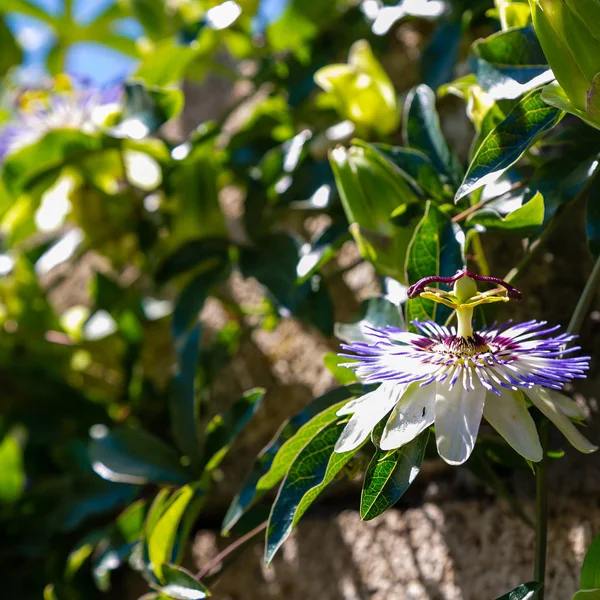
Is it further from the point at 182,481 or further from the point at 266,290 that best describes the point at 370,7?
the point at 182,481

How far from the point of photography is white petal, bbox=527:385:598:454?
456 millimetres

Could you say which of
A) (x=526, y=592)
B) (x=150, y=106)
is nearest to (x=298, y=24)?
(x=150, y=106)

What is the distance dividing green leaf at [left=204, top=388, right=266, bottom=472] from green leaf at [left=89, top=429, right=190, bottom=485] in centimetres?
4

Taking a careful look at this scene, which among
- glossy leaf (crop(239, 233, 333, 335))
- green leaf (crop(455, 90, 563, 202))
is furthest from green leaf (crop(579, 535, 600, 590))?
glossy leaf (crop(239, 233, 333, 335))

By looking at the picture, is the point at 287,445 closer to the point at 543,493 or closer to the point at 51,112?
the point at 543,493

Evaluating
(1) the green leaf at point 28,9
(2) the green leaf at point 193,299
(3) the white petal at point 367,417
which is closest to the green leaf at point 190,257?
(2) the green leaf at point 193,299

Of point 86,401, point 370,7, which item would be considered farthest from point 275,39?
point 86,401

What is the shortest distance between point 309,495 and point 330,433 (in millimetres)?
50

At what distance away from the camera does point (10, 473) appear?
3.13ft

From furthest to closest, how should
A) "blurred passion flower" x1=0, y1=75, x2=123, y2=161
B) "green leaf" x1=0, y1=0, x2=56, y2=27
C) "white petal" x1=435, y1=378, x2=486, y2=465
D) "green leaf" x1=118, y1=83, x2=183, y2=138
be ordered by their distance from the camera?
1. "green leaf" x1=0, y1=0, x2=56, y2=27
2. "blurred passion flower" x1=0, y1=75, x2=123, y2=161
3. "green leaf" x1=118, y1=83, x2=183, y2=138
4. "white petal" x1=435, y1=378, x2=486, y2=465

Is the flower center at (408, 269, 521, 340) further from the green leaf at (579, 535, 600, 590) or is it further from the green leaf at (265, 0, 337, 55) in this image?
the green leaf at (265, 0, 337, 55)

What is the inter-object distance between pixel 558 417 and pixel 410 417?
89 millimetres

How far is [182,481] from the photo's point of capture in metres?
0.71

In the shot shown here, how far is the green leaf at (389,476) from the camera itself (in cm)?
45
